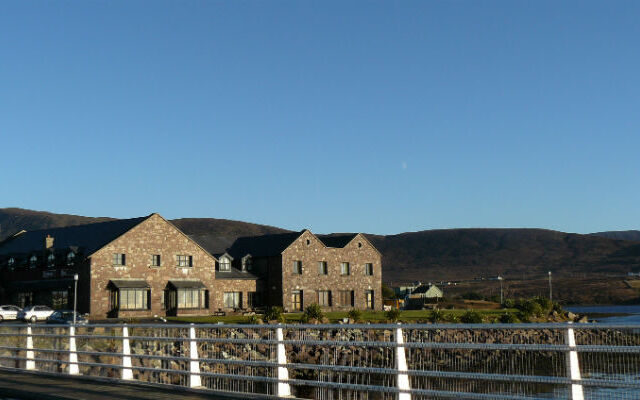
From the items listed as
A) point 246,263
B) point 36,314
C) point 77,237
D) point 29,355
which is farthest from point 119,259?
point 29,355

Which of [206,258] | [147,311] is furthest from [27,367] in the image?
[206,258]

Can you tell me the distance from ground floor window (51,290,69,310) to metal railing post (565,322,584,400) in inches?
2377

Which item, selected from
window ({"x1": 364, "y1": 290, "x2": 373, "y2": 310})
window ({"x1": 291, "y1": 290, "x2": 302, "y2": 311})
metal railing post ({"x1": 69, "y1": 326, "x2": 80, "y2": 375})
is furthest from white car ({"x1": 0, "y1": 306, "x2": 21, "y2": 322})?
metal railing post ({"x1": 69, "y1": 326, "x2": 80, "y2": 375})

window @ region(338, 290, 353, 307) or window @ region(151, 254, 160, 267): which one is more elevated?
window @ region(151, 254, 160, 267)

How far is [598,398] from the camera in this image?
31.9ft

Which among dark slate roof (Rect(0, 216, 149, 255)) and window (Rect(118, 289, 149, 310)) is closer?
window (Rect(118, 289, 149, 310))

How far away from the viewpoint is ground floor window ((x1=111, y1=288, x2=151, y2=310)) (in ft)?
207

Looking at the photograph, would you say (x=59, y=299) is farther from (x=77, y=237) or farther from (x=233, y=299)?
(x=233, y=299)

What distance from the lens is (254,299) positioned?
7631cm

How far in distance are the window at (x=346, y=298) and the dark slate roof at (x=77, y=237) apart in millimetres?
23592

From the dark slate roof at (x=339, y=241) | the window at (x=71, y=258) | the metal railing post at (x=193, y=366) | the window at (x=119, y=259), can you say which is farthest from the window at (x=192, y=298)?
the metal railing post at (x=193, y=366)

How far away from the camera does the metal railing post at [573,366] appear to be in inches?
357

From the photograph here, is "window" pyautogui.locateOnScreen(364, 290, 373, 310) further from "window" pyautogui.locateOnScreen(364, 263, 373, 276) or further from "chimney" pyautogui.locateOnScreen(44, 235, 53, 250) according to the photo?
"chimney" pyautogui.locateOnScreen(44, 235, 53, 250)

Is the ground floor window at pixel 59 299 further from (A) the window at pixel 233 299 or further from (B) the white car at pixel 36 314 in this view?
(A) the window at pixel 233 299
